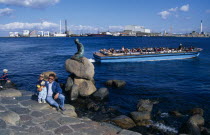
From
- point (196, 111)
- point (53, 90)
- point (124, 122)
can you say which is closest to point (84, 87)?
point (124, 122)

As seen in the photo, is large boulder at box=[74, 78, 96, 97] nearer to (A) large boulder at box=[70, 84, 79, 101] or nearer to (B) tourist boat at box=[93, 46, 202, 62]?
(A) large boulder at box=[70, 84, 79, 101]

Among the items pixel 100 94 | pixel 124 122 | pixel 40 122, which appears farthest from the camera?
pixel 100 94

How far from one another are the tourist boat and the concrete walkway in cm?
2398

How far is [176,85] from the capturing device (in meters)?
20.9

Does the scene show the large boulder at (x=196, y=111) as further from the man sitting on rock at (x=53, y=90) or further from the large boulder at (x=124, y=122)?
the man sitting on rock at (x=53, y=90)

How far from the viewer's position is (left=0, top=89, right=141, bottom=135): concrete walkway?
7.67 metres

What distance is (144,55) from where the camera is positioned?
3584 centimetres

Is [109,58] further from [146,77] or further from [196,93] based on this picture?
[196,93]

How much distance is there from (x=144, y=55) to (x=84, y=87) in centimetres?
2125

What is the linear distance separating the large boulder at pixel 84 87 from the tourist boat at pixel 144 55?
1639 cm

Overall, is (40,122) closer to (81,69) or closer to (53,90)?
(53,90)

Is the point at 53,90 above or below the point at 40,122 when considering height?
above

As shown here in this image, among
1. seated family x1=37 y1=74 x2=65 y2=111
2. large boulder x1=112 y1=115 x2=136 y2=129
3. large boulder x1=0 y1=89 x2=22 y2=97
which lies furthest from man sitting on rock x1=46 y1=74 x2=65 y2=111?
large boulder x1=112 y1=115 x2=136 y2=129

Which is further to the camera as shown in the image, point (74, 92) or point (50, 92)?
point (74, 92)
